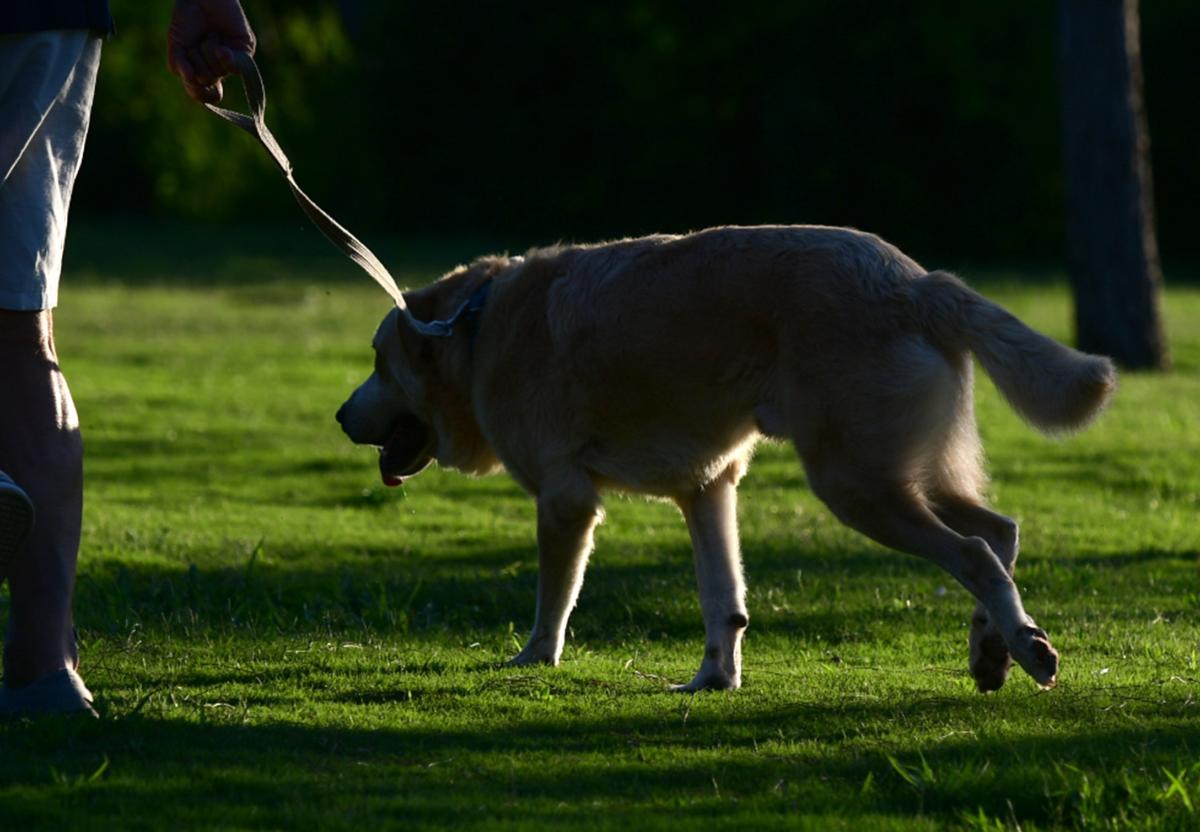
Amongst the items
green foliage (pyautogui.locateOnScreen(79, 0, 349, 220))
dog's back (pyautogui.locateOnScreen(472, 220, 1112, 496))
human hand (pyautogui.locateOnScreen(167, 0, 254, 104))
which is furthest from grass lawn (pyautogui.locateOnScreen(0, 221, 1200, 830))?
green foliage (pyautogui.locateOnScreen(79, 0, 349, 220))

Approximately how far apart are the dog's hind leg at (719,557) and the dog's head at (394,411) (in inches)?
43.1

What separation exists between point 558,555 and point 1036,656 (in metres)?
1.64

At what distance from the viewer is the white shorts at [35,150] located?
4.82m

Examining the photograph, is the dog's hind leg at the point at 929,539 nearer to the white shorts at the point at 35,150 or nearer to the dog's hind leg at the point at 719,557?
the dog's hind leg at the point at 719,557

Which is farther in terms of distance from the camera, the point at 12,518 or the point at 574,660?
the point at 574,660

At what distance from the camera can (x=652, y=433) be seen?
5.82 m

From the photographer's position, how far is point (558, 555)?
6051mm

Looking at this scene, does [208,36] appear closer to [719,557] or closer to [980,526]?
[719,557]

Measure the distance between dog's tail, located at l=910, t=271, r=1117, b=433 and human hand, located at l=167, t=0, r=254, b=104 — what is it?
2.10 metres

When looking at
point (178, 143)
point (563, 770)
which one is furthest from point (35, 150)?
point (178, 143)

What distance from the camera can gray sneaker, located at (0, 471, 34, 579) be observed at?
14.6 ft

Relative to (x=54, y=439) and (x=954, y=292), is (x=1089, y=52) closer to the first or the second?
(x=954, y=292)

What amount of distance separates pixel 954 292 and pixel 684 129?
2659 centimetres

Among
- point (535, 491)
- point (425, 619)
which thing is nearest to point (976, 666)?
point (535, 491)
